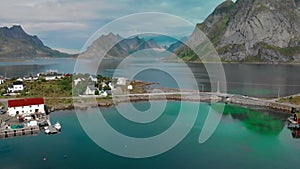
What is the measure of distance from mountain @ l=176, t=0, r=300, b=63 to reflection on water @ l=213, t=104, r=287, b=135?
289 ft

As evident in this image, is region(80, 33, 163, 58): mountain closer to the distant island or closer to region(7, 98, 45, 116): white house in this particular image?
the distant island

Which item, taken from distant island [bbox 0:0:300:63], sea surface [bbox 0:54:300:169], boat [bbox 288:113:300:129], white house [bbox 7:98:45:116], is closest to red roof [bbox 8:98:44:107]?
white house [bbox 7:98:45:116]

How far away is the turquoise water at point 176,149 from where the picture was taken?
15.0 meters

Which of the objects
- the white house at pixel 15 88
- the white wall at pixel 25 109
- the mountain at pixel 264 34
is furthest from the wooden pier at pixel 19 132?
the mountain at pixel 264 34

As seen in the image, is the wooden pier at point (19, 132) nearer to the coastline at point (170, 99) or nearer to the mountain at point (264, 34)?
the coastline at point (170, 99)

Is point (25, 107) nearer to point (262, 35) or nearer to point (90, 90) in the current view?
point (90, 90)

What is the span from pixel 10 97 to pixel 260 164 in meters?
26.3

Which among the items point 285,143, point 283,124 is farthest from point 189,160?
point 283,124

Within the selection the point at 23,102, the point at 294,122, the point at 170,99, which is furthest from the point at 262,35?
the point at 23,102

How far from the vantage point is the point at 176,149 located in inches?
669

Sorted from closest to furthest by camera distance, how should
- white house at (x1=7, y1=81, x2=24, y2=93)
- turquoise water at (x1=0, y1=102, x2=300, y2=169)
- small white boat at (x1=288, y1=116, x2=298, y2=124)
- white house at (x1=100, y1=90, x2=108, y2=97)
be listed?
turquoise water at (x1=0, y1=102, x2=300, y2=169), small white boat at (x1=288, y1=116, x2=298, y2=124), white house at (x1=100, y1=90, x2=108, y2=97), white house at (x1=7, y1=81, x2=24, y2=93)

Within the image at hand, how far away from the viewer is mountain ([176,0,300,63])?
110 m

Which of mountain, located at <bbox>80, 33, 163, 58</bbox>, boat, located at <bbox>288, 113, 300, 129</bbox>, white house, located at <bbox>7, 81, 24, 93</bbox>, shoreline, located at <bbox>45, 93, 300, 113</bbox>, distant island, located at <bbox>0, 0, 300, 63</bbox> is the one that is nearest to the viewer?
mountain, located at <bbox>80, 33, 163, 58</bbox>

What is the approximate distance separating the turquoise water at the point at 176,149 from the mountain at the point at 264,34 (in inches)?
3699
